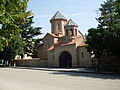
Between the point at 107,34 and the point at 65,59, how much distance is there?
55.0ft

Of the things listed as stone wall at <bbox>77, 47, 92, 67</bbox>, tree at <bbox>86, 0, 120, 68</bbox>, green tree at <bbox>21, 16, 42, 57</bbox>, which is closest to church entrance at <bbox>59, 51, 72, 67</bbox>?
stone wall at <bbox>77, 47, 92, 67</bbox>

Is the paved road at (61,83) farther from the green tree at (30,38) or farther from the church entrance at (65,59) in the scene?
the green tree at (30,38)

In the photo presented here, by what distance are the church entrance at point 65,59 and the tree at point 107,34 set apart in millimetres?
11323

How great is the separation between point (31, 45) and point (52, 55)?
16.1m

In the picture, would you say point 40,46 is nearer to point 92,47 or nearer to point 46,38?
point 46,38

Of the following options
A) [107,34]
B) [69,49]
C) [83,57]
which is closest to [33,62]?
[69,49]

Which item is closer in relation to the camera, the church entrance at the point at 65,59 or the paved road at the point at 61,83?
the paved road at the point at 61,83

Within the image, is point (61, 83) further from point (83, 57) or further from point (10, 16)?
point (83, 57)

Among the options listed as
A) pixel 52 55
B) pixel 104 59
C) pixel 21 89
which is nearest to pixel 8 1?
pixel 21 89

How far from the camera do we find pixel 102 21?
26.9 m

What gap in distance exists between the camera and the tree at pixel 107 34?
2217cm

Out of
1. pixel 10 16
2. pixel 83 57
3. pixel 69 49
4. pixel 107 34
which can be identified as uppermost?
pixel 107 34

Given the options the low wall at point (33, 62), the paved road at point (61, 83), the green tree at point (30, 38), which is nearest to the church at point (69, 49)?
the low wall at point (33, 62)

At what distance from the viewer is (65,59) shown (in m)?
38.7
